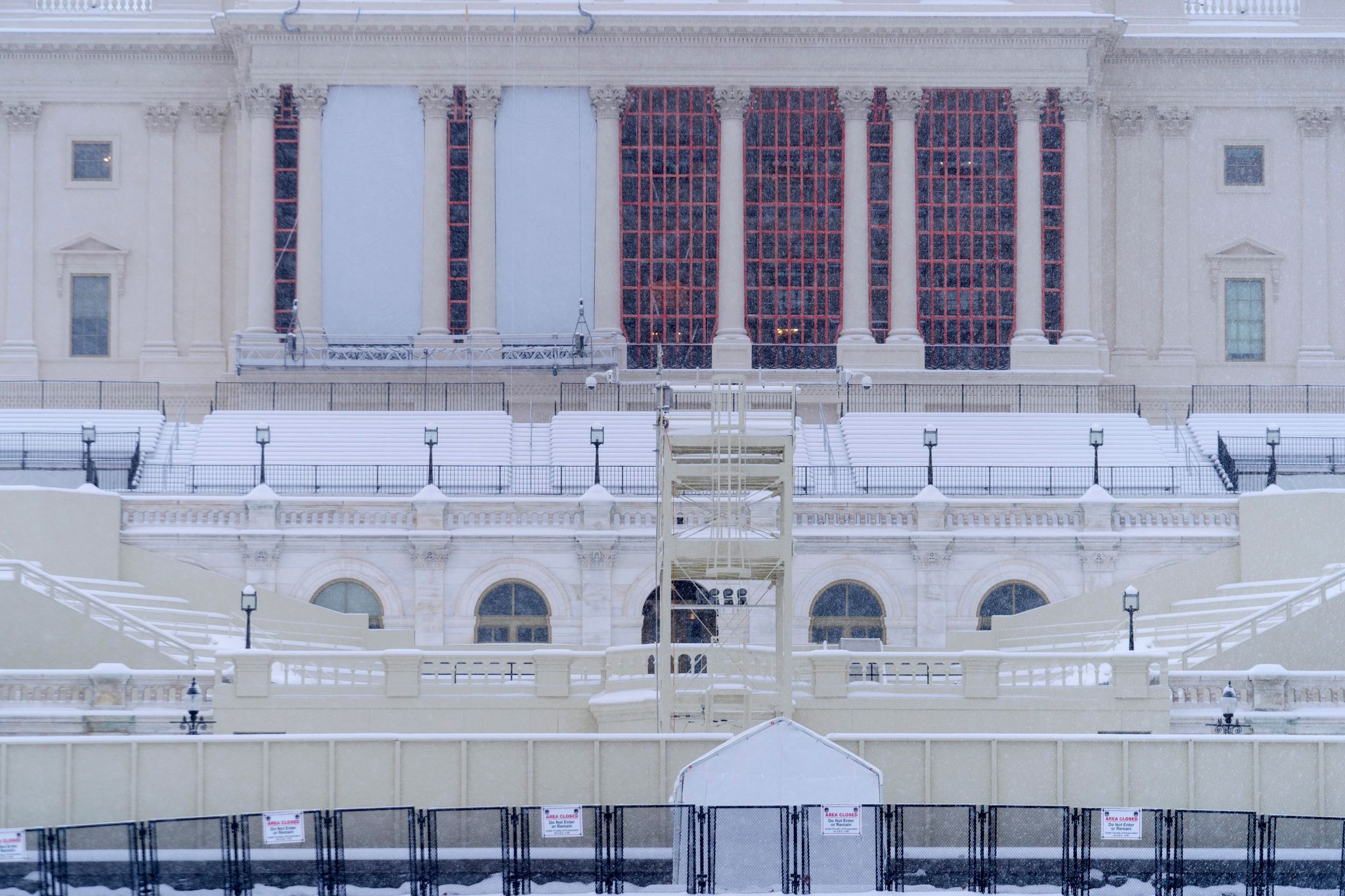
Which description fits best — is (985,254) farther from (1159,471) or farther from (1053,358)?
(1159,471)

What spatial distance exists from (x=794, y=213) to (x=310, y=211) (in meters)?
15.5

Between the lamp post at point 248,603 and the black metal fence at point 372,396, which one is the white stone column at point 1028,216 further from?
the lamp post at point 248,603

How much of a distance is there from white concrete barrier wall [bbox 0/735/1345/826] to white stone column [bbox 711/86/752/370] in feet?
118

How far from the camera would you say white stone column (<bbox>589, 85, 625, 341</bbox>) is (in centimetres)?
7350

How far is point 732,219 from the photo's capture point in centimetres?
7356

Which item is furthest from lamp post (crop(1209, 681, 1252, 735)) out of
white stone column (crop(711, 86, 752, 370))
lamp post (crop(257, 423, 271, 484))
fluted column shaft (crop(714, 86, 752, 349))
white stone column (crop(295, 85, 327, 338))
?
white stone column (crop(295, 85, 327, 338))

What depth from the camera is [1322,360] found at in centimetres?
7562

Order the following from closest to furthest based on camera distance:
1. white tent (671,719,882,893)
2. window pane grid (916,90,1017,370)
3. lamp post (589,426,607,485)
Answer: white tent (671,719,882,893) → lamp post (589,426,607,485) → window pane grid (916,90,1017,370)

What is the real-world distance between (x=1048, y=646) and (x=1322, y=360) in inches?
1130

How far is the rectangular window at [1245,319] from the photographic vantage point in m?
76.6

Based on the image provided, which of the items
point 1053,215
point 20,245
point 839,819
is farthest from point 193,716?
point 1053,215

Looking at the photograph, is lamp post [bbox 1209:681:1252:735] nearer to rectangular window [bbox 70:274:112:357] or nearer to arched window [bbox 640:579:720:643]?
arched window [bbox 640:579:720:643]

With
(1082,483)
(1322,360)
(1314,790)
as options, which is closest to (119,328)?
(1082,483)

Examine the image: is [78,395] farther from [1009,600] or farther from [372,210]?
[1009,600]
